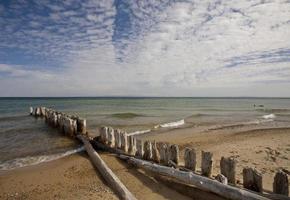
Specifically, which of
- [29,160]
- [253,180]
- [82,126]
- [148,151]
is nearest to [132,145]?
[148,151]

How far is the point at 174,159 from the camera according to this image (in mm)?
8461

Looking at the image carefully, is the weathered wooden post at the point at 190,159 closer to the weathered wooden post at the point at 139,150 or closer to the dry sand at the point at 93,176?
the dry sand at the point at 93,176

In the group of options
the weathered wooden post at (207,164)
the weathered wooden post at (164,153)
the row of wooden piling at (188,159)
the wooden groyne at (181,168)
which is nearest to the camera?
the wooden groyne at (181,168)

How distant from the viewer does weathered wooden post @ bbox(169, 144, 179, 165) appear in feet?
27.5

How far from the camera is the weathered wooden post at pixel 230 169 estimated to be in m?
6.62

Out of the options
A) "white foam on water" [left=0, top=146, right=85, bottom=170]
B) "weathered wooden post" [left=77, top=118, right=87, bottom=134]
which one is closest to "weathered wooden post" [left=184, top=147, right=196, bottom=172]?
"white foam on water" [left=0, top=146, right=85, bottom=170]

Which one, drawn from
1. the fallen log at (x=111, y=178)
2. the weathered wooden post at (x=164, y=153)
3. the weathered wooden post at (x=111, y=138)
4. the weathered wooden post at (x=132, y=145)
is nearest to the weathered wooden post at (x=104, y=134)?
the weathered wooden post at (x=111, y=138)

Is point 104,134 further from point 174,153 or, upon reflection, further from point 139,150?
point 174,153

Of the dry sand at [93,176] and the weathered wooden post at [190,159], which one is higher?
the weathered wooden post at [190,159]

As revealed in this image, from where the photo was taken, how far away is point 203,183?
6.42 m

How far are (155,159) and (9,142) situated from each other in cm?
1144

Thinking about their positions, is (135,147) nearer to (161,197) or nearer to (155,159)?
(155,159)

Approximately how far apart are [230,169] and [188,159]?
149 centimetres

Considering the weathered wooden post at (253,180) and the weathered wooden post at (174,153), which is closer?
the weathered wooden post at (253,180)
